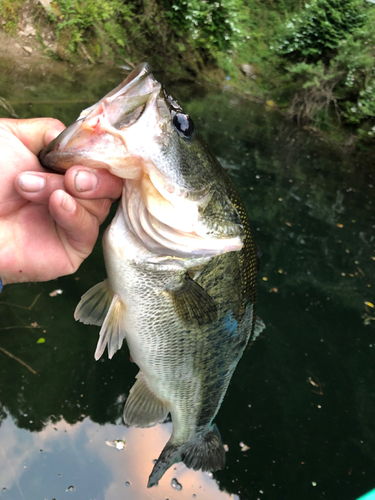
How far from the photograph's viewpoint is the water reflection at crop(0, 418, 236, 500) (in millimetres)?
2176

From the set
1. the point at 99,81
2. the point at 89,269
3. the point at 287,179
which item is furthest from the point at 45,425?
the point at 99,81

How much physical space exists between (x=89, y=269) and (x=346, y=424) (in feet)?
8.84

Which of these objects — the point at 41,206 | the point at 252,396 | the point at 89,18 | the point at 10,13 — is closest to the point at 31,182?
the point at 41,206

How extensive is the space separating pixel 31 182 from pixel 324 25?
1242cm

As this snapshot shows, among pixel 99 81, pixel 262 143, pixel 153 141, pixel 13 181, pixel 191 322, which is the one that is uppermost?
pixel 153 141

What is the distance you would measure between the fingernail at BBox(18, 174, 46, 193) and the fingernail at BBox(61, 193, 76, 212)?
0.29 ft

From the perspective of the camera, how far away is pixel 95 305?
1.49m


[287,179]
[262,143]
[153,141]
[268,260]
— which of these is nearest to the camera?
[153,141]

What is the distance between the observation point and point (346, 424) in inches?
119

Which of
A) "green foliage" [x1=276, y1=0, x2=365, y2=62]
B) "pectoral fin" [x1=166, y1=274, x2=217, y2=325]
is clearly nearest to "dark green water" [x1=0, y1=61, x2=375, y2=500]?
Answer: "pectoral fin" [x1=166, y1=274, x2=217, y2=325]

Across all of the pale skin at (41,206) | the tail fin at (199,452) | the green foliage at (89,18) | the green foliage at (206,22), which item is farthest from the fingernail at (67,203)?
the green foliage at (206,22)

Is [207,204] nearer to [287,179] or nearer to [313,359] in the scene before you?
[313,359]

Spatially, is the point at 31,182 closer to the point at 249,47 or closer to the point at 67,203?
the point at 67,203

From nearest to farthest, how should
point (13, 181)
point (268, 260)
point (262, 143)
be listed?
point (13, 181), point (268, 260), point (262, 143)
